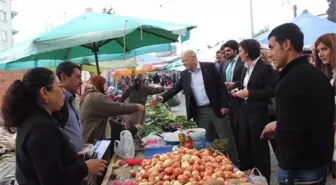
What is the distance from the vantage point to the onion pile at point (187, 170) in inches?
132

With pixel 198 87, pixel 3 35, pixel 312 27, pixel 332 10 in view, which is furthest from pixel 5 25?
pixel 198 87

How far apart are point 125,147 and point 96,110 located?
1.93ft

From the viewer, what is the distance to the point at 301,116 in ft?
8.53

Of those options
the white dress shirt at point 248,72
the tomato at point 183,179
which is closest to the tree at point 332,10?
the white dress shirt at point 248,72

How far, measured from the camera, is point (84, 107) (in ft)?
15.6

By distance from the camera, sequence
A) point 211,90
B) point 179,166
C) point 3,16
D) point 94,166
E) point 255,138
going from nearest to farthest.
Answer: point 94,166 < point 179,166 < point 255,138 < point 211,90 < point 3,16

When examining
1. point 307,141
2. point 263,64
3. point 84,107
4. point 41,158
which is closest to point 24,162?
point 41,158

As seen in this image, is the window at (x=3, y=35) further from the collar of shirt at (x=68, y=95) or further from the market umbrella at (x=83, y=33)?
the collar of shirt at (x=68, y=95)

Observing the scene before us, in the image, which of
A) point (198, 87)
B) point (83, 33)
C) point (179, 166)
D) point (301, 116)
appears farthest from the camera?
point (198, 87)

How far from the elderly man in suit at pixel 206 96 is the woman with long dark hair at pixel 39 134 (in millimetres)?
3521

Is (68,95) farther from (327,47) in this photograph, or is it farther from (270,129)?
(327,47)

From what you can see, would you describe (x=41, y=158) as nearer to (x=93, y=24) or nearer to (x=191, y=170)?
(x=191, y=170)

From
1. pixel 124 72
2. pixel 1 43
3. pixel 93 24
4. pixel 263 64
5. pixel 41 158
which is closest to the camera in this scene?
pixel 41 158

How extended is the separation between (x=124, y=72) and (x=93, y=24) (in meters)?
15.5
